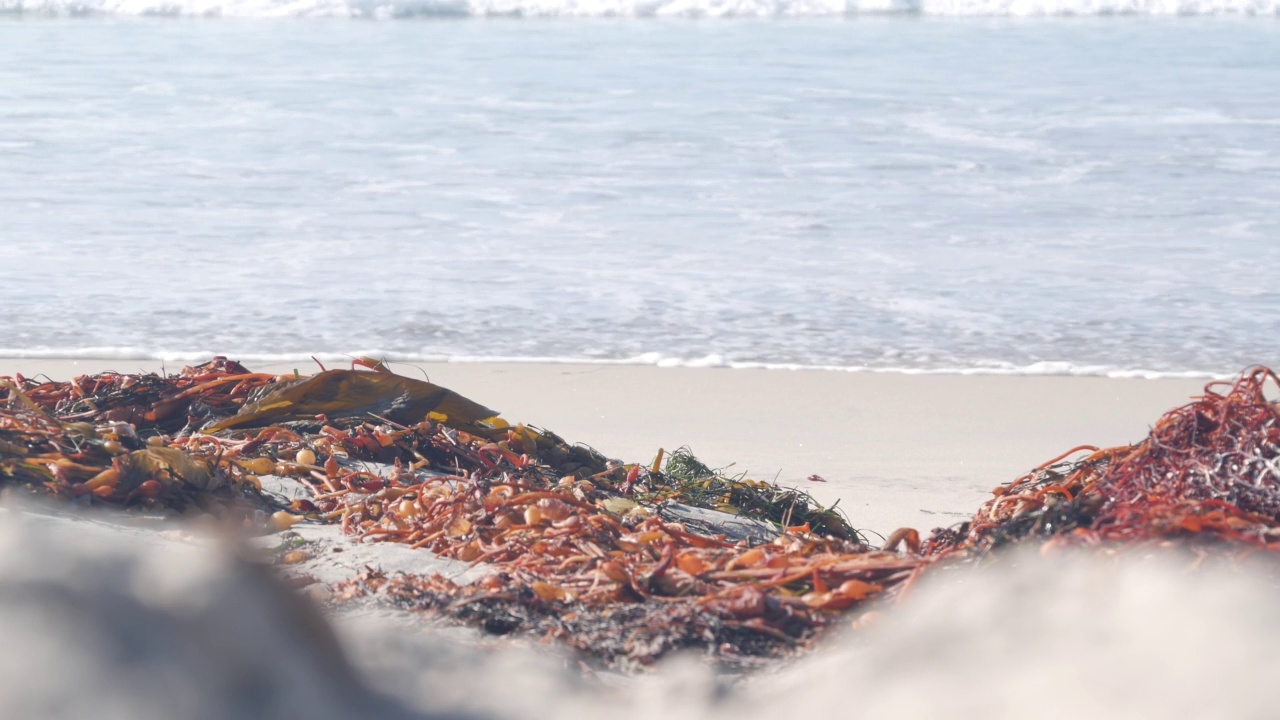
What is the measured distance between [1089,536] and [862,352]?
3.95 metres

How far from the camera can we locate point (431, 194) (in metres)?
9.53

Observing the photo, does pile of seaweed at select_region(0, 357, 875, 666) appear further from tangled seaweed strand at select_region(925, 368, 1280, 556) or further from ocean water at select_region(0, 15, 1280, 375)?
ocean water at select_region(0, 15, 1280, 375)

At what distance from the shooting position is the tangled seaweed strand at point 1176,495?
2129mm

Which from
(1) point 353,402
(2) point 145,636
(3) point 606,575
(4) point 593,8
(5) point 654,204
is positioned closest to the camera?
(2) point 145,636

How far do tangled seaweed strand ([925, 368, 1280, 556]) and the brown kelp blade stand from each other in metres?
1.62

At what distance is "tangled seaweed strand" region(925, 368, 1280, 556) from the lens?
2.13 meters

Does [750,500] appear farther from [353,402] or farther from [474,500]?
[353,402]

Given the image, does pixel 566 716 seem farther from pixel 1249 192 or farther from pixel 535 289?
pixel 1249 192

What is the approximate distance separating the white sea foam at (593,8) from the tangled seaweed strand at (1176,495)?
2088 cm

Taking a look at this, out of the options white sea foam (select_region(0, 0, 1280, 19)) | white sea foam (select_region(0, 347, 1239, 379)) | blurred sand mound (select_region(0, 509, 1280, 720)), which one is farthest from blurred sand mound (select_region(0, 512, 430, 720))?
white sea foam (select_region(0, 0, 1280, 19))

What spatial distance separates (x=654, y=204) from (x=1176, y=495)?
7.00 m

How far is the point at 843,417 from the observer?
5094mm

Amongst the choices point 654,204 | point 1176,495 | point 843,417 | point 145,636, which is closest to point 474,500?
point 1176,495

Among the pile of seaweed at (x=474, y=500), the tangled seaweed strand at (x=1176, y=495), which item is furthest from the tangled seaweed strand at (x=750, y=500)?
the tangled seaweed strand at (x=1176, y=495)
